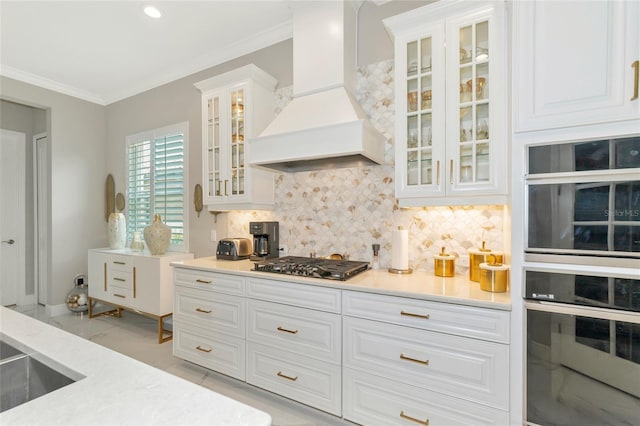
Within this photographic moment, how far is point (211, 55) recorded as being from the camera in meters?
3.38

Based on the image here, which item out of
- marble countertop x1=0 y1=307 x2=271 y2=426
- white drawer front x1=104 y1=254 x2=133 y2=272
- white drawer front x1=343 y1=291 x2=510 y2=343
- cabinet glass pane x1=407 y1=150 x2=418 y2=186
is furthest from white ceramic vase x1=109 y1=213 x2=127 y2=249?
cabinet glass pane x1=407 y1=150 x2=418 y2=186

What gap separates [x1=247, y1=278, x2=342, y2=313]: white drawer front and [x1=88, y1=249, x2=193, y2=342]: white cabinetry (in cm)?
148

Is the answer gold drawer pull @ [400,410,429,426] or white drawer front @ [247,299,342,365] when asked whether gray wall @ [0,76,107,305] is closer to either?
white drawer front @ [247,299,342,365]

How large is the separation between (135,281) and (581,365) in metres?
3.81

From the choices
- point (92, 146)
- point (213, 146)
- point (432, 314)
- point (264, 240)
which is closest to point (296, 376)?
point (432, 314)

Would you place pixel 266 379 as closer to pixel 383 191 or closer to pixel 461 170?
pixel 383 191

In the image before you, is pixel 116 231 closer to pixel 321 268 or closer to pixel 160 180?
pixel 160 180

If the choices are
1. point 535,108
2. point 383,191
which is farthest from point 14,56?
point 535,108

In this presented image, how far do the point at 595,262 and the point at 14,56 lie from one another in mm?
5375

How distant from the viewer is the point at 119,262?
3590 millimetres

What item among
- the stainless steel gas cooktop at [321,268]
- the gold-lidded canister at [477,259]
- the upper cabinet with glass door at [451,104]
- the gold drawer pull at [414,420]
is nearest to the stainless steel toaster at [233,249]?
the stainless steel gas cooktop at [321,268]

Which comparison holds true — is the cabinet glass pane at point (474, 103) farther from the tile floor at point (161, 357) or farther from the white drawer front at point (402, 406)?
the tile floor at point (161, 357)

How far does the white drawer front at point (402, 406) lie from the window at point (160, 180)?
8.51 feet

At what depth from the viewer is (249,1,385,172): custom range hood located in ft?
7.09
